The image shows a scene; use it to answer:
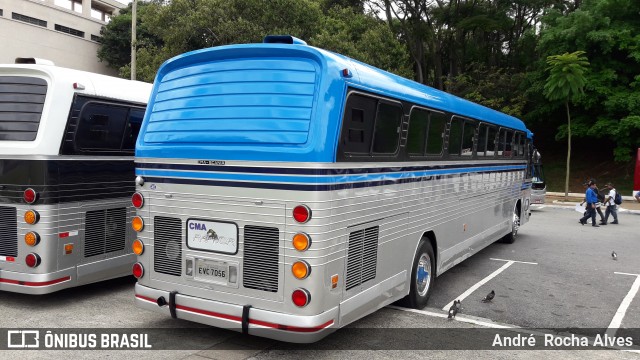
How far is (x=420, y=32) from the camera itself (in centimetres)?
3403

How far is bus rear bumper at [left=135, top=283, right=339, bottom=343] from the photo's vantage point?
4.50 m

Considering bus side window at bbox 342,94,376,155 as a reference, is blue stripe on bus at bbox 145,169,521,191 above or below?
below

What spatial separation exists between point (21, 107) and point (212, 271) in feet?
11.6

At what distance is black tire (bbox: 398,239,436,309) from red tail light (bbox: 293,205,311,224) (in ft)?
7.86

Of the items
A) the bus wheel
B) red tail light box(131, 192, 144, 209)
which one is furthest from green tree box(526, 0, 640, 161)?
red tail light box(131, 192, 144, 209)

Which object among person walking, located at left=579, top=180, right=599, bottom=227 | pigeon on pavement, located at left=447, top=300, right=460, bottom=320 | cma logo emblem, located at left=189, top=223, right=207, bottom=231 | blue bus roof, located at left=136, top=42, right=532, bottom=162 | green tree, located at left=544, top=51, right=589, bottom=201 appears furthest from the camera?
green tree, located at left=544, top=51, right=589, bottom=201

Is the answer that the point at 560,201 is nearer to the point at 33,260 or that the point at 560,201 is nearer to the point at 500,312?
the point at 500,312

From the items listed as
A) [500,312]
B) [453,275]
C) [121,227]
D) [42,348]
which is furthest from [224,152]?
[453,275]

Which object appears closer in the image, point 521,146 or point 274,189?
point 274,189

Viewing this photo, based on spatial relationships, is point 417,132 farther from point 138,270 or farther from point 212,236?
point 138,270

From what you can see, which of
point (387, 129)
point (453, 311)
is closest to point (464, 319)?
point (453, 311)

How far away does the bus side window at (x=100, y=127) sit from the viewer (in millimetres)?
→ 6617

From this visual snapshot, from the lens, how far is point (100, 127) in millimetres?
6891

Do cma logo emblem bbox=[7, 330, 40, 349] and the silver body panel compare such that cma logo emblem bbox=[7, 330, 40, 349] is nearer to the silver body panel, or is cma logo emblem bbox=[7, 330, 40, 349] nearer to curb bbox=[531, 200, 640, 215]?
the silver body panel
